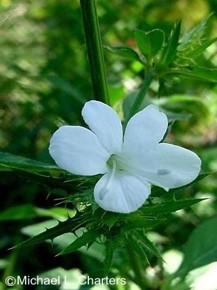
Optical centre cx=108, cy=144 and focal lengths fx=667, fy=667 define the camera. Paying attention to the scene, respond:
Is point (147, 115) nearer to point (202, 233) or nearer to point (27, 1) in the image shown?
point (202, 233)

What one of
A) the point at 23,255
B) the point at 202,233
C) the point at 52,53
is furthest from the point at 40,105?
the point at 202,233

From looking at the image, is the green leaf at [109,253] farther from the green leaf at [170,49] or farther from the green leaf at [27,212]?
the green leaf at [27,212]

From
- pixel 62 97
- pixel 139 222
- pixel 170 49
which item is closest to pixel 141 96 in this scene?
pixel 170 49

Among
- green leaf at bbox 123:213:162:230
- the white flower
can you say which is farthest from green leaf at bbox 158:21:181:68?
green leaf at bbox 123:213:162:230

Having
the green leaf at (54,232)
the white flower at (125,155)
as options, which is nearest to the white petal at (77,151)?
the white flower at (125,155)

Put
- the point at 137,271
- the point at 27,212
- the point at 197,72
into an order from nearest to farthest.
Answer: the point at 197,72, the point at 137,271, the point at 27,212

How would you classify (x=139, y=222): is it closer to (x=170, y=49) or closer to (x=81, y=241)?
(x=81, y=241)

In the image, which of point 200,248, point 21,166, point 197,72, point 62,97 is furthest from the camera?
point 62,97
